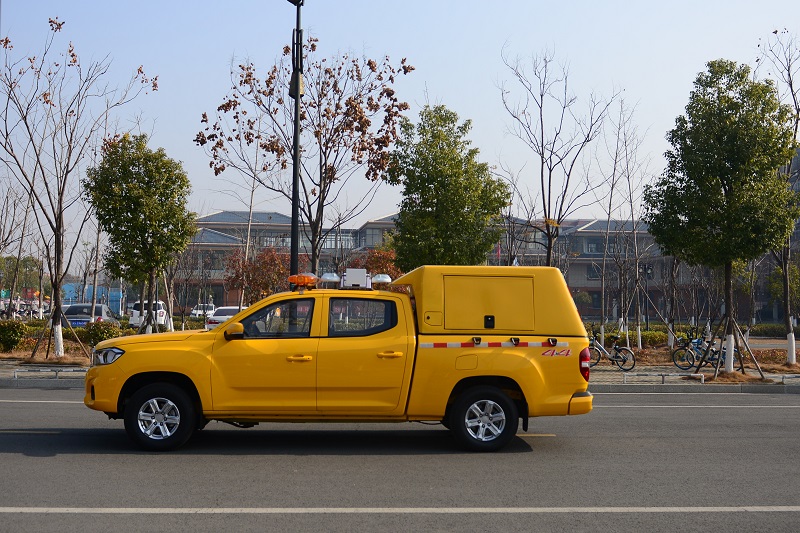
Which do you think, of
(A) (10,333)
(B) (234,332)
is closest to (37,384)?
(A) (10,333)

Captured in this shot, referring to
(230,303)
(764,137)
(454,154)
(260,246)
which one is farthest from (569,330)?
(230,303)

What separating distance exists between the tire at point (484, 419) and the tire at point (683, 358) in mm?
14666

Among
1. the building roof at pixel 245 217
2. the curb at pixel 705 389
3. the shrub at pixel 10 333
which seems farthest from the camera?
the building roof at pixel 245 217

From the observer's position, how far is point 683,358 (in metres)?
23.0

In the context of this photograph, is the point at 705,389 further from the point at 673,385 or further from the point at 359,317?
the point at 359,317

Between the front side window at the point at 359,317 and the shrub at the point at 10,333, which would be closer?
the front side window at the point at 359,317

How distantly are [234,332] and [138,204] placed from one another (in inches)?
489

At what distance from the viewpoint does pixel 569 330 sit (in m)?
9.59

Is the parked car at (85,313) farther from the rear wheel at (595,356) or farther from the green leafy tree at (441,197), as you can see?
the rear wheel at (595,356)

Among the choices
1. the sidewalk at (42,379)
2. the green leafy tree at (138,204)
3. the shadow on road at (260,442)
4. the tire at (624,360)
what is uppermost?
the green leafy tree at (138,204)

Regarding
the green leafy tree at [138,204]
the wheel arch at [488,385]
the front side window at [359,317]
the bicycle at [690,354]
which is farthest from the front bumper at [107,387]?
the bicycle at [690,354]

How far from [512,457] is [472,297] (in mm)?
1805

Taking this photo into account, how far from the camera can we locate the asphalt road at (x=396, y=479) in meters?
6.49

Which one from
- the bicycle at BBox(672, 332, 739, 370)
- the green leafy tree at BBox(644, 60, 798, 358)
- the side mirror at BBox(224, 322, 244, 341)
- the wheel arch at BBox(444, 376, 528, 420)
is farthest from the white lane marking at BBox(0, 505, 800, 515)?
the bicycle at BBox(672, 332, 739, 370)
